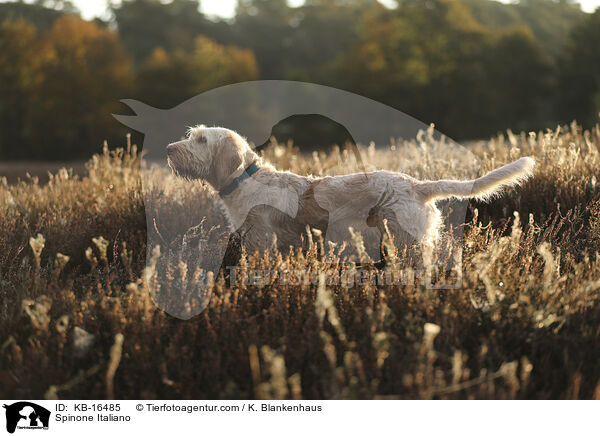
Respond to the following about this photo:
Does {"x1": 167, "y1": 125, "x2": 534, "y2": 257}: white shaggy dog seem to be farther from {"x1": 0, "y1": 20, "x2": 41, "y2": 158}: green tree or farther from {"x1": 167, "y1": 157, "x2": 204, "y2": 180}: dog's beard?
{"x1": 0, "y1": 20, "x2": 41, "y2": 158}: green tree

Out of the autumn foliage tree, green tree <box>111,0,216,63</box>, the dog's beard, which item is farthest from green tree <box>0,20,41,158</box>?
the dog's beard

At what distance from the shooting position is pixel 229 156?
4.57 metres

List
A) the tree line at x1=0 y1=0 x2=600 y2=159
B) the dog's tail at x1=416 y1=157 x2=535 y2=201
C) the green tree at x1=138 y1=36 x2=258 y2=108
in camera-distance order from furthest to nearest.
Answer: the green tree at x1=138 y1=36 x2=258 y2=108 < the tree line at x1=0 y1=0 x2=600 y2=159 < the dog's tail at x1=416 y1=157 x2=535 y2=201

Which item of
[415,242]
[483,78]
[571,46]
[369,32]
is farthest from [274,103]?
[415,242]

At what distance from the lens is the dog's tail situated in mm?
3715

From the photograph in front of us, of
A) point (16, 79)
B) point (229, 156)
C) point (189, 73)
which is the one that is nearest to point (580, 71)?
point (189, 73)

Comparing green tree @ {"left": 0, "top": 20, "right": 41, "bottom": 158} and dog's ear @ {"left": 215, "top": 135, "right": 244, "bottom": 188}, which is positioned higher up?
green tree @ {"left": 0, "top": 20, "right": 41, "bottom": 158}

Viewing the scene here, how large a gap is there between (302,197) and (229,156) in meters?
0.80

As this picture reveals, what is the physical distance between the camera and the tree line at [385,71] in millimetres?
31016

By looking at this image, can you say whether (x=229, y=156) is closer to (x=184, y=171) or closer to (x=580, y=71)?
(x=184, y=171)

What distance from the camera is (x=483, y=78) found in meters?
34.7

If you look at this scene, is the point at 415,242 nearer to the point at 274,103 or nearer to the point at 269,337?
the point at 269,337

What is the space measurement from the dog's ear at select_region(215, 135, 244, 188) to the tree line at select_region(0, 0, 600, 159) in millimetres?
27469
